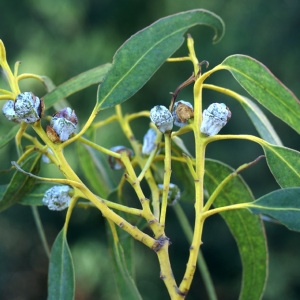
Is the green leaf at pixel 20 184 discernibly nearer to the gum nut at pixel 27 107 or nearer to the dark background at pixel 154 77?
the gum nut at pixel 27 107

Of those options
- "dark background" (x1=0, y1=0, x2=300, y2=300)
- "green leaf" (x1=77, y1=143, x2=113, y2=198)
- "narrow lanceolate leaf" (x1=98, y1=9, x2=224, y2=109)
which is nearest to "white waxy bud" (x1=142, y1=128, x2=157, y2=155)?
"narrow lanceolate leaf" (x1=98, y1=9, x2=224, y2=109)

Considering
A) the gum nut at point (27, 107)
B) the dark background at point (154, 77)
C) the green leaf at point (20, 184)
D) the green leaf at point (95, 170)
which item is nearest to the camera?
the gum nut at point (27, 107)

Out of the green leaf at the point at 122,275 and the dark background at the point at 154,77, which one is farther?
the dark background at the point at 154,77

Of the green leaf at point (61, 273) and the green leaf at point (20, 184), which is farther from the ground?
the green leaf at point (20, 184)

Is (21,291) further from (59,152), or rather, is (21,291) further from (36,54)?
(59,152)

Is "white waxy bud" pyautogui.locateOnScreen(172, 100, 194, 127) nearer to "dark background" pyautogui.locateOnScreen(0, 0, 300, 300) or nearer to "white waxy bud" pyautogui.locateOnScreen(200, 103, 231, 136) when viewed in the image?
"white waxy bud" pyautogui.locateOnScreen(200, 103, 231, 136)

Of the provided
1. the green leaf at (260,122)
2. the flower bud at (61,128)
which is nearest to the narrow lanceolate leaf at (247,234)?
the green leaf at (260,122)

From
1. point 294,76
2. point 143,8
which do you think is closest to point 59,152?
point 294,76
